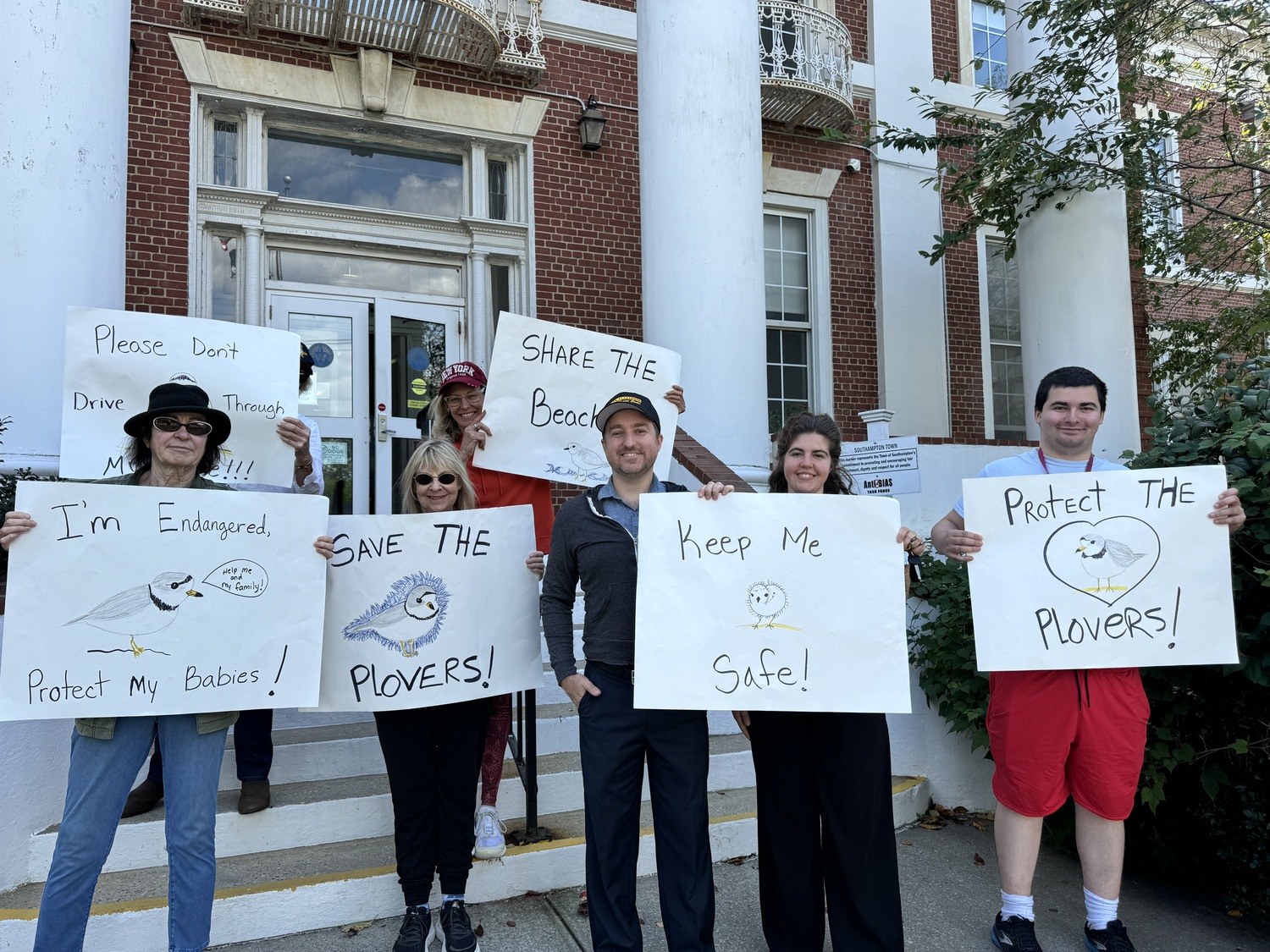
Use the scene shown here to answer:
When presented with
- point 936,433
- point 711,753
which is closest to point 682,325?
point 711,753

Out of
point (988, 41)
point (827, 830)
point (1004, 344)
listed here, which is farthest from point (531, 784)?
point (988, 41)

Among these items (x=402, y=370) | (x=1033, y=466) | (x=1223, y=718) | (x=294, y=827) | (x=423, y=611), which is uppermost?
(x=402, y=370)

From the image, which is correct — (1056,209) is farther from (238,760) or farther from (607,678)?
(238,760)

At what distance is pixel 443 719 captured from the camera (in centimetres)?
318

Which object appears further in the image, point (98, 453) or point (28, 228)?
point (28, 228)

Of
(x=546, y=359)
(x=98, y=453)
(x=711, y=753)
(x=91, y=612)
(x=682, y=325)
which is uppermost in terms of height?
(x=682, y=325)

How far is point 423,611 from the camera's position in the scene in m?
3.23

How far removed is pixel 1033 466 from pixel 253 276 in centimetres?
664

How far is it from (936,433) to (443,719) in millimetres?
8229

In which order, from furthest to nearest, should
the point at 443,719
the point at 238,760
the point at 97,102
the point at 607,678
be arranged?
the point at 97,102 < the point at 238,760 < the point at 443,719 < the point at 607,678

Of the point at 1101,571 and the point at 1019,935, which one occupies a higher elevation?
the point at 1101,571

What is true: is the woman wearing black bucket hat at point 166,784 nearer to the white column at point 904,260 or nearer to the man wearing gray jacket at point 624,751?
the man wearing gray jacket at point 624,751

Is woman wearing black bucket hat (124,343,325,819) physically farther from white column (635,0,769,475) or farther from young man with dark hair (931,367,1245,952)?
white column (635,0,769,475)

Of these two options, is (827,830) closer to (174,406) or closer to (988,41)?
(174,406)
